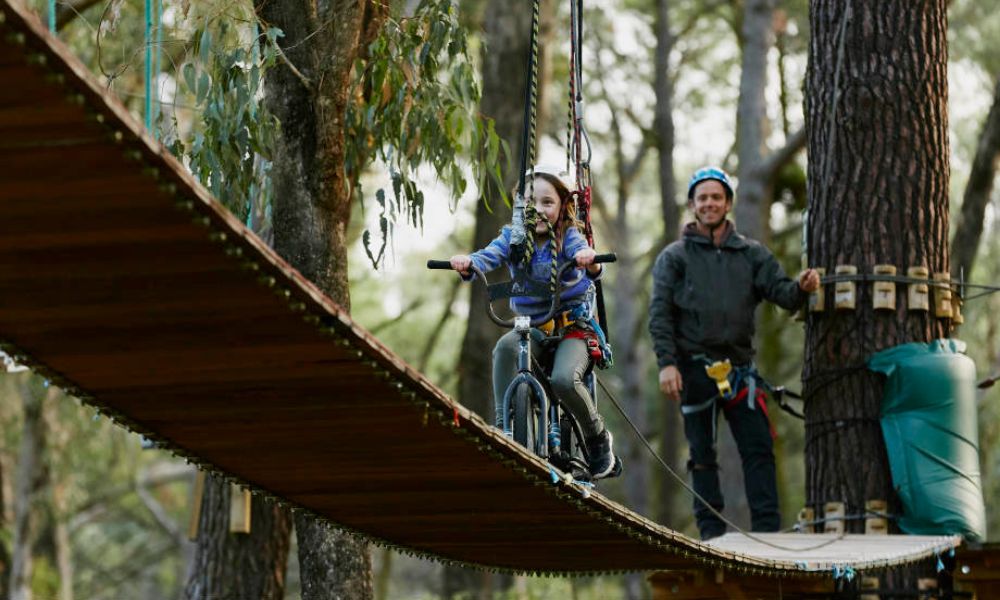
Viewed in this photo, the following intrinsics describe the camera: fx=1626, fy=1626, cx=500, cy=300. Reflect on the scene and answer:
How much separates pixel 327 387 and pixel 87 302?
2.18 ft

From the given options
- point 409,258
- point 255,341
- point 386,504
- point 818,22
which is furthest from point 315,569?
point 409,258

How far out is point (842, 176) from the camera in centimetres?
751

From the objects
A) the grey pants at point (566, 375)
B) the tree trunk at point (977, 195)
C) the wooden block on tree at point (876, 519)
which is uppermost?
the tree trunk at point (977, 195)

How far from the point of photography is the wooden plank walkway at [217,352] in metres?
3.25

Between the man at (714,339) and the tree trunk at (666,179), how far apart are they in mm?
10387

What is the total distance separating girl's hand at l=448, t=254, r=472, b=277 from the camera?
5.46 meters

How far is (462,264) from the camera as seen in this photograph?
5492 mm

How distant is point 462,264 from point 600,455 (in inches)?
36.4

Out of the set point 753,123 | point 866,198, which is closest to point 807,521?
point 866,198

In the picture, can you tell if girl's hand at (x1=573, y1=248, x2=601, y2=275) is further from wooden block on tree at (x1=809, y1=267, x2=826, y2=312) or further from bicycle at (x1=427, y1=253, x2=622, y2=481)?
wooden block on tree at (x1=809, y1=267, x2=826, y2=312)

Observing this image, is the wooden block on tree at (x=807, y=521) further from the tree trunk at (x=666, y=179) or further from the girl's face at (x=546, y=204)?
the tree trunk at (x=666, y=179)

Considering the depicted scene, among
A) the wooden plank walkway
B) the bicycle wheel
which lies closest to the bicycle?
the bicycle wheel

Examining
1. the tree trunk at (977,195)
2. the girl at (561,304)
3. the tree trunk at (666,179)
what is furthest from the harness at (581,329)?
the tree trunk at (666,179)

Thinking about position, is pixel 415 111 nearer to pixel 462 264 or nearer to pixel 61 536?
pixel 462 264
